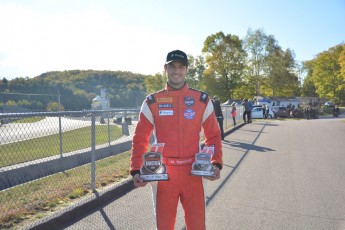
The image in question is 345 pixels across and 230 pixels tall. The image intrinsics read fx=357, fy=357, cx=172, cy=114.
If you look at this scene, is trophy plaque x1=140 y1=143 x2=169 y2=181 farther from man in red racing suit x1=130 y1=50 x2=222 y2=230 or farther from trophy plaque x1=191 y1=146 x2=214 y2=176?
trophy plaque x1=191 y1=146 x2=214 y2=176

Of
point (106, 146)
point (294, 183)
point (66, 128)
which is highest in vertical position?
point (66, 128)

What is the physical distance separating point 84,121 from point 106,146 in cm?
198

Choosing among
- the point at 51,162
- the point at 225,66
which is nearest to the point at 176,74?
the point at 51,162

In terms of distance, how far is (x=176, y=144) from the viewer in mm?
3094

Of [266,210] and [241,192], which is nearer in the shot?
[266,210]

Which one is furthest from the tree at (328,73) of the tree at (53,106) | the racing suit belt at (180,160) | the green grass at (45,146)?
the racing suit belt at (180,160)

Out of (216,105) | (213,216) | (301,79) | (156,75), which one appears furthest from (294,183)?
(301,79)

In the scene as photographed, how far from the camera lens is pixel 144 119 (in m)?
3.19

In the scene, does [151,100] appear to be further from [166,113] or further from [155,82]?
[155,82]

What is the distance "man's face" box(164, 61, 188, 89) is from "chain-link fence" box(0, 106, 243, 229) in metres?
2.46

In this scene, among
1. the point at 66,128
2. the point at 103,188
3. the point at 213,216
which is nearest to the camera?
the point at 213,216

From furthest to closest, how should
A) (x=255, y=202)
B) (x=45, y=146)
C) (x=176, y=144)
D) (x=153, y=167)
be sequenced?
(x=45, y=146), (x=255, y=202), (x=176, y=144), (x=153, y=167)

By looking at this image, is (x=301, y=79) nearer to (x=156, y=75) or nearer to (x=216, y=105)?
(x=156, y=75)

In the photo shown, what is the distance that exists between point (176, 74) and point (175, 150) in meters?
0.68
